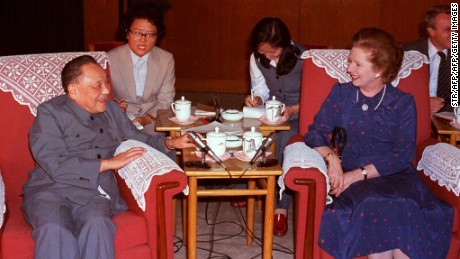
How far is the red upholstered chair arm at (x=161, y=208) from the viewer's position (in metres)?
2.88

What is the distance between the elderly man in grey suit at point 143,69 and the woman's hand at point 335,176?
1262mm

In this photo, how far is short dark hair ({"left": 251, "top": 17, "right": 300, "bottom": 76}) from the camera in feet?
13.1

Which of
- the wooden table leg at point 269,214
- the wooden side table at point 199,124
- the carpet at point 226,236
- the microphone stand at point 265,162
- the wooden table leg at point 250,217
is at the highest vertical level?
the wooden side table at point 199,124

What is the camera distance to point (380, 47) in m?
3.19

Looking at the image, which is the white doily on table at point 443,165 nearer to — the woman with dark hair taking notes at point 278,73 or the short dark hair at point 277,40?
the woman with dark hair taking notes at point 278,73

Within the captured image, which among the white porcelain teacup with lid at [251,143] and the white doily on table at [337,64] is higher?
the white doily on table at [337,64]

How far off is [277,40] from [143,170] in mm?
1450

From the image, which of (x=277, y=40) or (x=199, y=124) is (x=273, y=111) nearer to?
(x=199, y=124)

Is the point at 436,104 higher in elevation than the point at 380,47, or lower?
lower

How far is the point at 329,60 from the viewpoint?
3.74 m

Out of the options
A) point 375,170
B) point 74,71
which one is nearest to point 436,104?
point 375,170

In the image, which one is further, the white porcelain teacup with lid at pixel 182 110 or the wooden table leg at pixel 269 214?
the white porcelain teacup with lid at pixel 182 110

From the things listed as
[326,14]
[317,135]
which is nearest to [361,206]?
[317,135]

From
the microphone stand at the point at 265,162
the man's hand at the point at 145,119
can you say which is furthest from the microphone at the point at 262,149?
the man's hand at the point at 145,119
